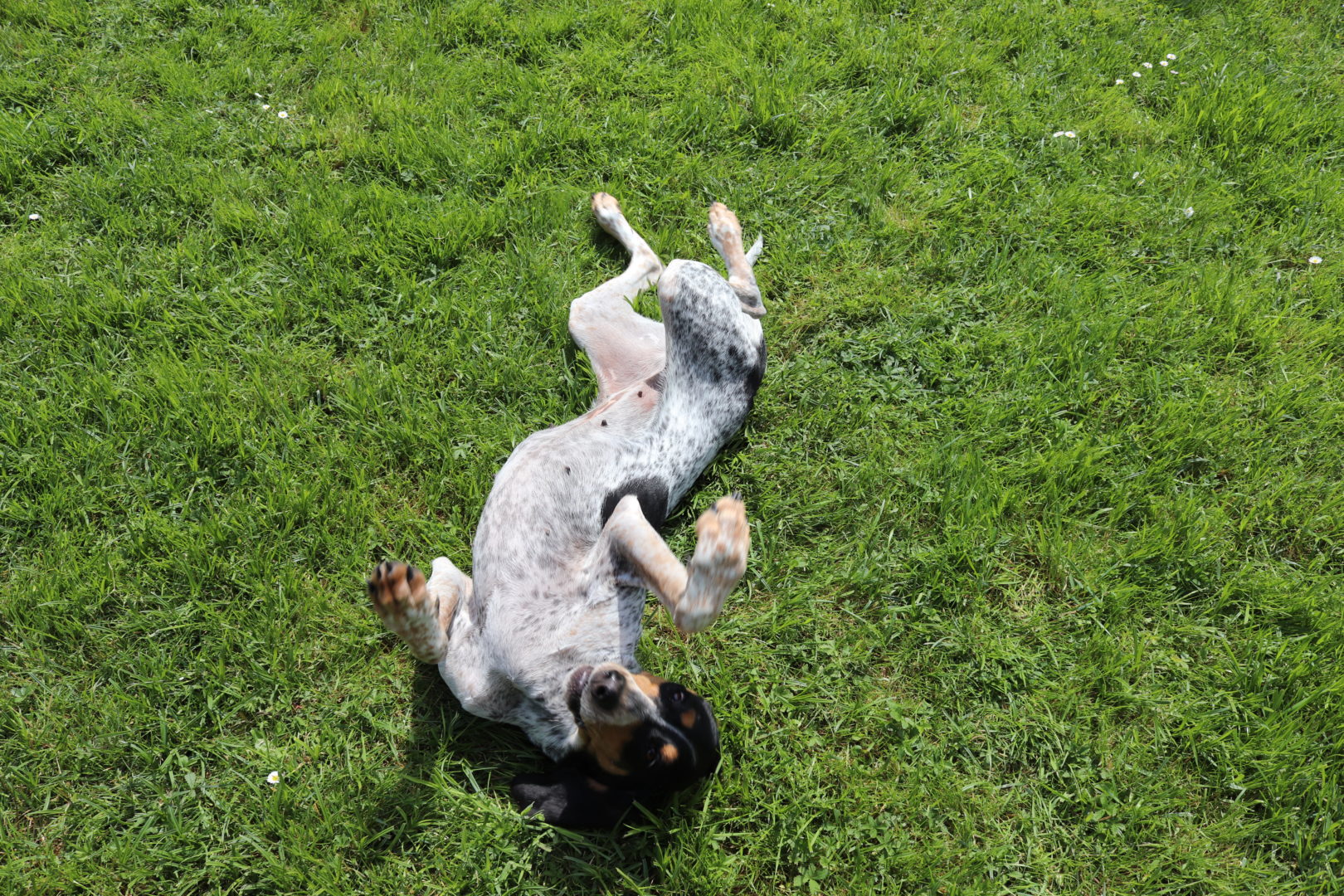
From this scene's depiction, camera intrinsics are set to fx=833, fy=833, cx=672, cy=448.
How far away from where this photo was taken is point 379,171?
4.38m

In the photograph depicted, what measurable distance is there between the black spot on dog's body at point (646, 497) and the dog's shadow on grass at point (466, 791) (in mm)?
850

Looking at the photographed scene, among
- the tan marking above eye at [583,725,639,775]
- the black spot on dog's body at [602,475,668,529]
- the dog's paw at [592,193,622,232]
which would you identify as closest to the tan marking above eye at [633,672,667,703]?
the tan marking above eye at [583,725,639,775]

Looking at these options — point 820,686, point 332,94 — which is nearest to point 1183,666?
point 820,686

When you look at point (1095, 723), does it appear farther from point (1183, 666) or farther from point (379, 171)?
point (379, 171)

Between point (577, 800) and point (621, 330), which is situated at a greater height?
point (621, 330)

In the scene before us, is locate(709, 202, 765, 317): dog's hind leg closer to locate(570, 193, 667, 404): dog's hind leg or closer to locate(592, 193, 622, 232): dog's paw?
locate(570, 193, 667, 404): dog's hind leg

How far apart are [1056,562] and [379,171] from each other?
377 cm

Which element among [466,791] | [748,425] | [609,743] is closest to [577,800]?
[609,743]

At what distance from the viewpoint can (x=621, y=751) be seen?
2.37 metres

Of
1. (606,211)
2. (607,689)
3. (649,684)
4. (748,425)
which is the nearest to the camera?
(607,689)

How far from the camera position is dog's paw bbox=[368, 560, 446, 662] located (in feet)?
8.23

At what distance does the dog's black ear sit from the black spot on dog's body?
0.88 meters

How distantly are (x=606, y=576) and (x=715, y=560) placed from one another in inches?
21.5

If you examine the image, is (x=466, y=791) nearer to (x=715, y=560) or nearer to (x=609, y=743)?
(x=609, y=743)
